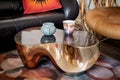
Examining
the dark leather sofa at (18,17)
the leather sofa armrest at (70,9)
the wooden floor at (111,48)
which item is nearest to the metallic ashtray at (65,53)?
the dark leather sofa at (18,17)

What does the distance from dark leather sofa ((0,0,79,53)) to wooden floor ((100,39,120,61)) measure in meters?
0.51

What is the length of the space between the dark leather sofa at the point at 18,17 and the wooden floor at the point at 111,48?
0.51 metres

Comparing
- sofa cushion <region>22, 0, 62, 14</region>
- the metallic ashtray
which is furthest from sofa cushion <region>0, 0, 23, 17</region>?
the metallic ashtray

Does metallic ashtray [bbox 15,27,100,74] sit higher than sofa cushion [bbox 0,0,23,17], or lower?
lower

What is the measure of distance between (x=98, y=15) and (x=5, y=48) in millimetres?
1017

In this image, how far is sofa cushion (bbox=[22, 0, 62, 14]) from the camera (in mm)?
2315

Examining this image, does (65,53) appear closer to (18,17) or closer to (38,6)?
(18,17)

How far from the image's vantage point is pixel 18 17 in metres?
2.11

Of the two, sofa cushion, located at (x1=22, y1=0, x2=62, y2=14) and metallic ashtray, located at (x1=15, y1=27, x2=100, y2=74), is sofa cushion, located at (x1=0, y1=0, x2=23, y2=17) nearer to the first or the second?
sofa cushion, located at (x1=22, y1=0, x2=62, y2=14)

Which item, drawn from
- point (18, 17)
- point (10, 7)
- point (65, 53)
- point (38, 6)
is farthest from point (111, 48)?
point (10, 7)

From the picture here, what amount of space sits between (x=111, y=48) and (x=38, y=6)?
0.98 metres

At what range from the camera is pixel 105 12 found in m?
2.05

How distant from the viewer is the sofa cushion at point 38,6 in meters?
2.32

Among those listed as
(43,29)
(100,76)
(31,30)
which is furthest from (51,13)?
(100,76)
